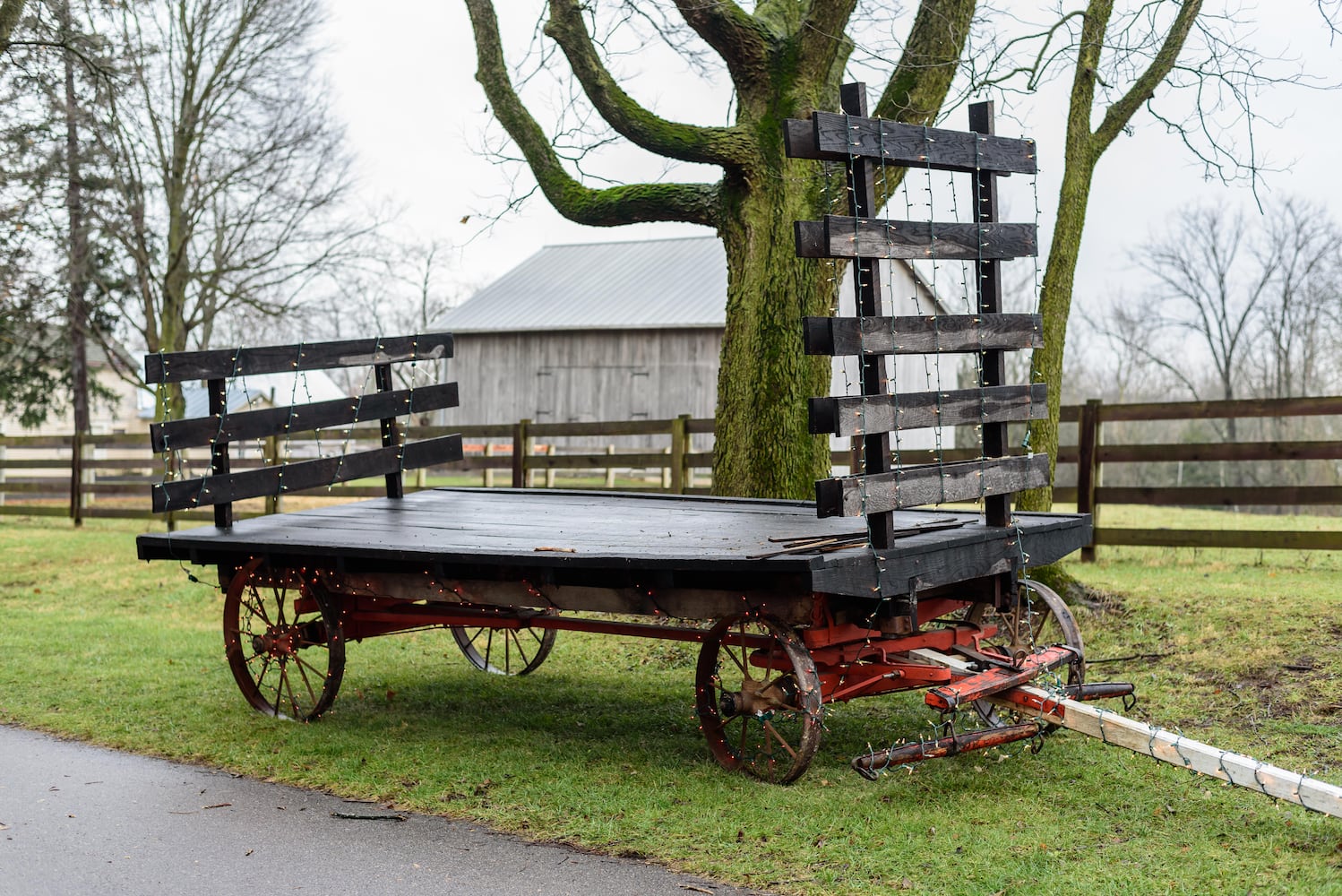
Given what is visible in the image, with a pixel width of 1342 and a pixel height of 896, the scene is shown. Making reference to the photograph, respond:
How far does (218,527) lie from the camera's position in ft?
25.7

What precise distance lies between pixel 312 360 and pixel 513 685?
8.35 feet

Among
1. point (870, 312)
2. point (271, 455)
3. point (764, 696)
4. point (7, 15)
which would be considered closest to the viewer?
point (870, 312)

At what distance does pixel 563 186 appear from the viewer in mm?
9836

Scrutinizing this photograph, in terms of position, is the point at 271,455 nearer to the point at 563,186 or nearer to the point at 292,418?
the point at 563,186

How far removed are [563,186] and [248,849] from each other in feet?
20.0

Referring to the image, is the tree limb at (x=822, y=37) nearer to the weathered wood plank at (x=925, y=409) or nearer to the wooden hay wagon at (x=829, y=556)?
the wooden hay wagon at (x=829, y=556)

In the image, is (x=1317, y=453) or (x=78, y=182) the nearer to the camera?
(x=1317, y=453)

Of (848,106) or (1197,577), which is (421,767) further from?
(1197,577)

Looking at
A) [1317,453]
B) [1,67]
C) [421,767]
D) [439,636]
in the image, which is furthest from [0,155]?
[1317,453]

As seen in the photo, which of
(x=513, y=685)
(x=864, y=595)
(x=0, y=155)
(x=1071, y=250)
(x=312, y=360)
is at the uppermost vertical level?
(x=0, y=155)

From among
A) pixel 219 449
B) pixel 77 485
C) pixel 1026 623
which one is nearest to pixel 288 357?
pixel 219 449

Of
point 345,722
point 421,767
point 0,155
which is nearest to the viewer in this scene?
point 421,767

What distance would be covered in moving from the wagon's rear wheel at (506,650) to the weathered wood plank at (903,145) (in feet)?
14.5

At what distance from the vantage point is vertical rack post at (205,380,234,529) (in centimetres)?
758
